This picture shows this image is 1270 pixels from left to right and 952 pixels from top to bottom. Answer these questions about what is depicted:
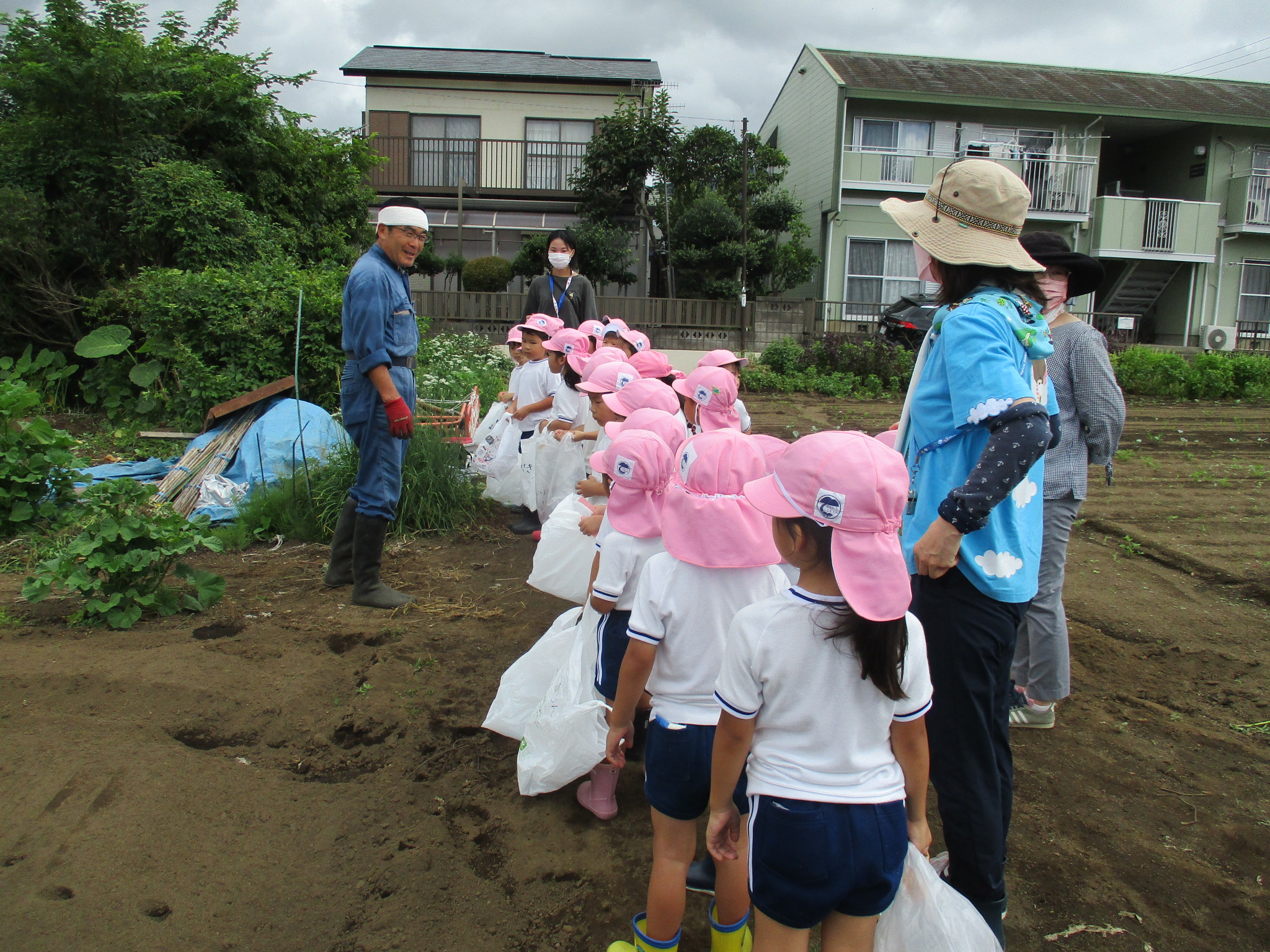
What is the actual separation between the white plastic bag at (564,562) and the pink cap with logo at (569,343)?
2.18m

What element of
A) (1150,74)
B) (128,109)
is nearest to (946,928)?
(128,109)

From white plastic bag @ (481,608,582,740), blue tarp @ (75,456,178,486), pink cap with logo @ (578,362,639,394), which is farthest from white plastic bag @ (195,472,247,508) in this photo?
white plastic bag @ (481,608,582,740)

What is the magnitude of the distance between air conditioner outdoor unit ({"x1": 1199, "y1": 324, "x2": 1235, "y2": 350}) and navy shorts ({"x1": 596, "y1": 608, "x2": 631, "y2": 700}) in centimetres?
2222

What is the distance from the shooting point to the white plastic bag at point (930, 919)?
1.71 meters

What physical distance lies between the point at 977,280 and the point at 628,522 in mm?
1175

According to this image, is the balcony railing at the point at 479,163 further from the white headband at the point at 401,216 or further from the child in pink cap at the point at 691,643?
the child in pink cap at the point at 691,643

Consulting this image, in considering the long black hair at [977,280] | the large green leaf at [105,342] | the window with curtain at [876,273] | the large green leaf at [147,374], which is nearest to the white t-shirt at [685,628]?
the long black hair at [977,280]

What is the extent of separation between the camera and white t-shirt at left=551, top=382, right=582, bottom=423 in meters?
5.35


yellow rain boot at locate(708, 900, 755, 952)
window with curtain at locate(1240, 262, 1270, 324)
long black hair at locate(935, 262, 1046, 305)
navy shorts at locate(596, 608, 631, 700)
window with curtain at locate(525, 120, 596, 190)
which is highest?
window with curtain at locate(525, 120, 596, 190)

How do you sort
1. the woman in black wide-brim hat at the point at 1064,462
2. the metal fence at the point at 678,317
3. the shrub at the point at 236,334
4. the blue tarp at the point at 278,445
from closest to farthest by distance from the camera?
the woman in black wide-brim hat at the point at 1064,462, the blue tarp at the point at 278,445, the shrub at the point at 236,334, the metal fence at the point at 678,317

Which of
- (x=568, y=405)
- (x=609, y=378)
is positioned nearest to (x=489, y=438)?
(x=568, y=405)

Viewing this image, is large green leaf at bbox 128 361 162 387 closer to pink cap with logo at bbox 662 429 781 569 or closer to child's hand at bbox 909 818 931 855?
pink cap with logo at bbox 662 429 781 569

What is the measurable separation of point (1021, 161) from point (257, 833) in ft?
72.8

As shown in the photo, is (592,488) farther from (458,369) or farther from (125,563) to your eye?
(458,369)
